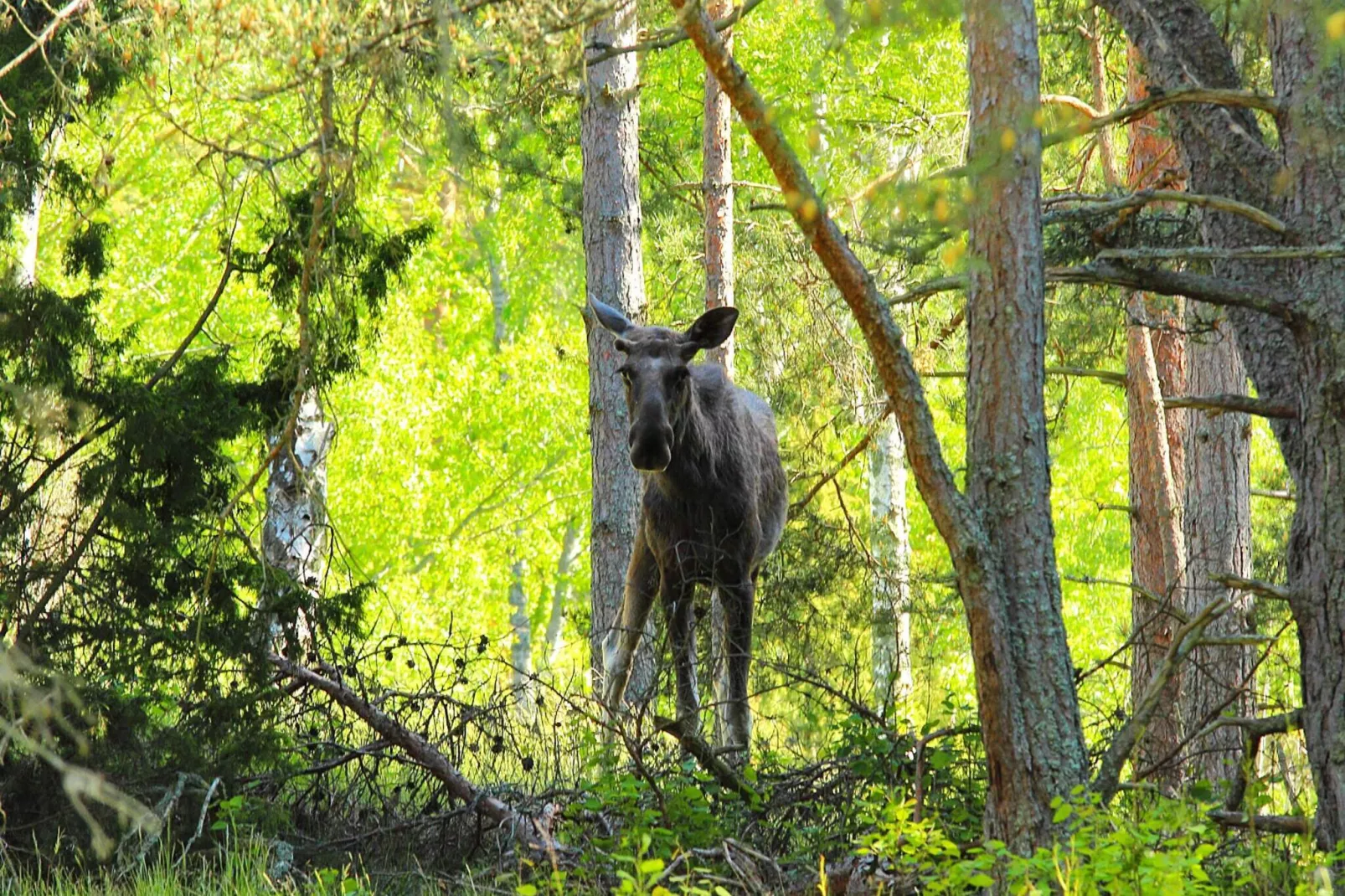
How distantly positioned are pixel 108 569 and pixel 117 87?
2.86 meters

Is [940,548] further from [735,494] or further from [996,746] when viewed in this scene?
[996,746]

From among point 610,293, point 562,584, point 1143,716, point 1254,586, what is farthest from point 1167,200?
point 562,584

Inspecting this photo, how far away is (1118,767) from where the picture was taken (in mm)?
5090

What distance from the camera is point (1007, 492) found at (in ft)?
17.2

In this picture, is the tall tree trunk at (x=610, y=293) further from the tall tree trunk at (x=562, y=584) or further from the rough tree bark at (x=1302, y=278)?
the tall tree trunk at (x=562, y=584)

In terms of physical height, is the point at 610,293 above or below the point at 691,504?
above

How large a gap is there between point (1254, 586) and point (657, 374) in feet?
12.6

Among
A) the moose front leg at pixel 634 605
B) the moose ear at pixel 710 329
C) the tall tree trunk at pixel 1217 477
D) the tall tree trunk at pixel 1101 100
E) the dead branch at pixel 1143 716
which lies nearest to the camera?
the dead branch at pixel 1143 716

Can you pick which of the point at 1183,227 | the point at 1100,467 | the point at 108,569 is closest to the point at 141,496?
the point at 108,569

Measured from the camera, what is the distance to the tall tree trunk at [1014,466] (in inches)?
200

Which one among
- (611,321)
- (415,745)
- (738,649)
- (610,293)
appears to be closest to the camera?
(415,745)

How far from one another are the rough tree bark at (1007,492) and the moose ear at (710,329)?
3142mm

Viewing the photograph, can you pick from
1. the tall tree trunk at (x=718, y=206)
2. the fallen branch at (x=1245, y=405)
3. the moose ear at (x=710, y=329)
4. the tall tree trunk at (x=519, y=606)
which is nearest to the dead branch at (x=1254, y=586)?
the fallen branch at (x=1245, y=405)

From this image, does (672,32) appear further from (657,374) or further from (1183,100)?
(657,374)
